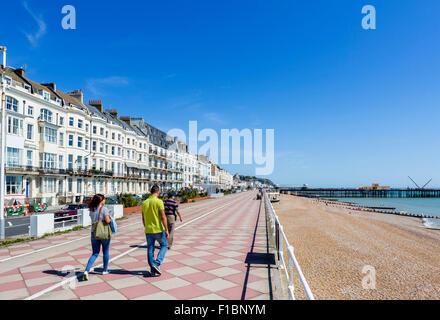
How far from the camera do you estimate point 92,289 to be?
4707mm

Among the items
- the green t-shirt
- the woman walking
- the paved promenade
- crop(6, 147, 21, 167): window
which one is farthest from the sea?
crop(6, 147, 21, 167): window

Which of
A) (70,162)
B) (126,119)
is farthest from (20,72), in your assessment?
(126,119)

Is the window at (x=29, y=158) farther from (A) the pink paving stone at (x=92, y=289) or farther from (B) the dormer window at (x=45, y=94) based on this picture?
(A) the pink paving stone at (x=92, y=289)

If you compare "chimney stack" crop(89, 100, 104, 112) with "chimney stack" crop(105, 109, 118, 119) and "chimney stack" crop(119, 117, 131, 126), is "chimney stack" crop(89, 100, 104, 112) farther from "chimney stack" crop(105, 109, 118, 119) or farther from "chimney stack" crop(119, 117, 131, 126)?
"chimney stack" crop(119, 117, 131, 126)

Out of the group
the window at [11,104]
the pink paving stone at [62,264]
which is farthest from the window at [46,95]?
the pink paving stone at [62,264]

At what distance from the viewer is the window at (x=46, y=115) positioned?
27623 millimetres

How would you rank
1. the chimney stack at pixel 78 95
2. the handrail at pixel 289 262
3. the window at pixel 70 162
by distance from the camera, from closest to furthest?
1. the handrail at pixel 289 262
2. the window at pixel 70 162
3. the chimney stack at pixel 78 95

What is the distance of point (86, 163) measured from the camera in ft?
Result: 111

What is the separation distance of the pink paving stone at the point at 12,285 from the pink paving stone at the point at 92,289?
3.91ft

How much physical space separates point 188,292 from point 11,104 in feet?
91.7

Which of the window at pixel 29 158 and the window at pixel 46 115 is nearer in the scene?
the window at pixel 29 158

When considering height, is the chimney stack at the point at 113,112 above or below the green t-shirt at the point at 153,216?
above

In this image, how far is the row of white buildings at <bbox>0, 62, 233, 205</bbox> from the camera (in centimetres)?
2445

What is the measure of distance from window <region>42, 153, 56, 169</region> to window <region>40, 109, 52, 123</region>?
149 inches
